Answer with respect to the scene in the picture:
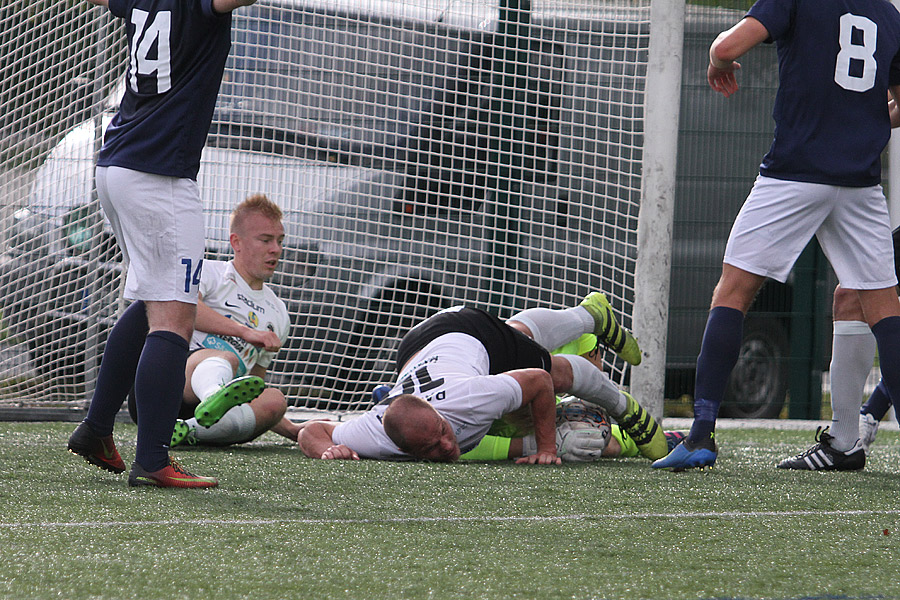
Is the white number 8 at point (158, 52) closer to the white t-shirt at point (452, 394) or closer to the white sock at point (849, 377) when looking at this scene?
the white t-shirt at point (452, 394)

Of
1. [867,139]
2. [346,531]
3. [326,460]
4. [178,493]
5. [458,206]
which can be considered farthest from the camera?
[458,206]

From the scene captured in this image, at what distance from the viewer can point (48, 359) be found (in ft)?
18.3

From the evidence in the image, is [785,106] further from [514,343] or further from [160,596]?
[160,596]

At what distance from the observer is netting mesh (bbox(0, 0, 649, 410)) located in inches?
208

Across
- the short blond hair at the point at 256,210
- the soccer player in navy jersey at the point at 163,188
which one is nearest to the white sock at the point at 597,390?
the short blond hair at the point at 256,210

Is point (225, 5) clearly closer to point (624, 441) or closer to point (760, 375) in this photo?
point (624, 441)

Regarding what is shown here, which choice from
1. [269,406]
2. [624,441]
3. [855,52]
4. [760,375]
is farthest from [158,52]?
[760,375]

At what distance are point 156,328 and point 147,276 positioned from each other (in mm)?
144

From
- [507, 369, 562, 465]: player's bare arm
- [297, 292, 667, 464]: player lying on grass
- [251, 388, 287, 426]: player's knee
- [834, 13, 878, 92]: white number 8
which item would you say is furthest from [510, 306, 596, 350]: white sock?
[834, 13, 878, 92]: white number 8

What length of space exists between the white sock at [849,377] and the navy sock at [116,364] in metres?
2.39

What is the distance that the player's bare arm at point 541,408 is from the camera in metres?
3.57

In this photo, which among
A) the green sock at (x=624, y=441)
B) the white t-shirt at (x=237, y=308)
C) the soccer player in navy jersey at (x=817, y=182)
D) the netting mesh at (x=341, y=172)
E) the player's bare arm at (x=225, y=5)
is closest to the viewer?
the player's bare arm at (x=225, y=5)

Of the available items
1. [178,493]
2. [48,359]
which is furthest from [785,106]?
[48,359]

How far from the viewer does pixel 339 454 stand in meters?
3.71
